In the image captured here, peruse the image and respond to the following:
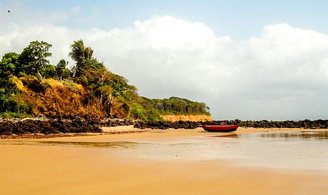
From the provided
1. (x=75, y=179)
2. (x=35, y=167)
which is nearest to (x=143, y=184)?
(x=75, y=179)

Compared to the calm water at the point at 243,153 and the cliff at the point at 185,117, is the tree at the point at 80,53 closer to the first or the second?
the cliff at the point at 185,117

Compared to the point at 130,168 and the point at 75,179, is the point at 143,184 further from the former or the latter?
the point at 130,168

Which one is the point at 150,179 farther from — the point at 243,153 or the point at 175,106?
the point at 175,106

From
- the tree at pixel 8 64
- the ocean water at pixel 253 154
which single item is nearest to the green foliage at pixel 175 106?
the tree at pixel 8 64

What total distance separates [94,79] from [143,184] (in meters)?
40.9

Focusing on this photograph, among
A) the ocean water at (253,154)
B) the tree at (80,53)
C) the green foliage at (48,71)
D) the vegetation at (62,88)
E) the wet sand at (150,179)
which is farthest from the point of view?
the tree at (80,53)

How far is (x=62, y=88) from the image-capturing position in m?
42.3

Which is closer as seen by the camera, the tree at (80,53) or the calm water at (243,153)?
the calm water at (243,153)

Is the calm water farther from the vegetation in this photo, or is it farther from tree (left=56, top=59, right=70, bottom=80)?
tree (left=56, top=59, right=70, bottom=80)

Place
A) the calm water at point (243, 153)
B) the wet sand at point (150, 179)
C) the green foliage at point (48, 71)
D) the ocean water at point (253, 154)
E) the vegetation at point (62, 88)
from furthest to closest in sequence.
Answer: the green foliage at point (48, 71)
the vegetation at point (62, 88)
the calm water at point (243, 153)
the ocean water at point (253, 154)
the wet sand at point (150, 179)

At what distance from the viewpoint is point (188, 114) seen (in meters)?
76.8

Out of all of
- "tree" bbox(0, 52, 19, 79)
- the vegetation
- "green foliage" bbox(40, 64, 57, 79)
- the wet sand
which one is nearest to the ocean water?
the wet sand

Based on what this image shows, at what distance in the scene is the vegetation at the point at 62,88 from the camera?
3772 centimetres

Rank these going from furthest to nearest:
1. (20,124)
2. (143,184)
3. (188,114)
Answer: (188,114) < (20,124) < (143,184)
